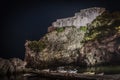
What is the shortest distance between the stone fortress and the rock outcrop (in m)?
6.78

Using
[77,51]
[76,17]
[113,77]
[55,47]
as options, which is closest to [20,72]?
[55,47]

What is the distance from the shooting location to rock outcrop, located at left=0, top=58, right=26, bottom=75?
30.2m

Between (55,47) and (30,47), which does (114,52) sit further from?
(30,47)

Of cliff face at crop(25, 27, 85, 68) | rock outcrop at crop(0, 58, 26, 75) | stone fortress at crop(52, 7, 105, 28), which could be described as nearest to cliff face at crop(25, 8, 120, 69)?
cliff face at crop(25, 27, 85, 68)

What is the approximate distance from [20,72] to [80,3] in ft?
39.6

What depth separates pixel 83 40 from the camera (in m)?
34.1

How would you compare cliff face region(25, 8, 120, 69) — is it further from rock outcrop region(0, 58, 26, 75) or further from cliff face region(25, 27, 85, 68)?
rock outcrop region(0, 58, 26, 75)

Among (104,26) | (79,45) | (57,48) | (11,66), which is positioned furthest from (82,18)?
(11,66)

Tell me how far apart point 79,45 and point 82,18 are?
12.9ft

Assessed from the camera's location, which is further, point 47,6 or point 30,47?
point 30,47

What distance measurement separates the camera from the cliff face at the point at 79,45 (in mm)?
31344

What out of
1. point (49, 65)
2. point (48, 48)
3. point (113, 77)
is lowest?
point (113, 77)

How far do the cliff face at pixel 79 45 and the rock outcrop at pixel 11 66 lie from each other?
1187 millimetres

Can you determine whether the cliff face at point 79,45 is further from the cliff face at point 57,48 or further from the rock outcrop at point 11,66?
the rock outcrop at point 11,66
